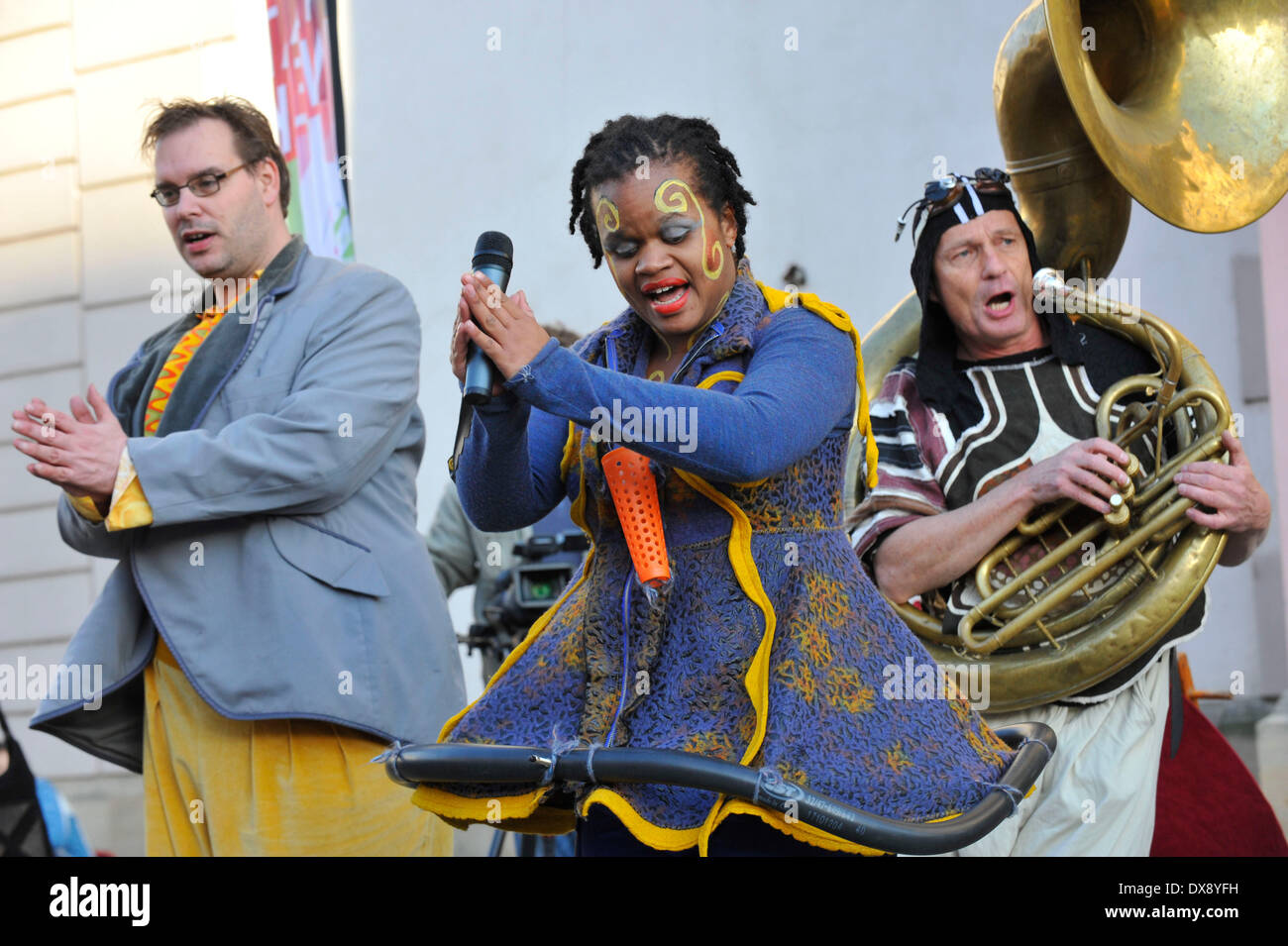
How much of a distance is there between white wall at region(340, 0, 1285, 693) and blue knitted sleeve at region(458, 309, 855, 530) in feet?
14.5

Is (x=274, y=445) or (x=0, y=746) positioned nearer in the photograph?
(x=274, y=445)

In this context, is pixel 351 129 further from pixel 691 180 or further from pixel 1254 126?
pixel 691 180

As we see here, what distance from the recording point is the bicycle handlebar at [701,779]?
1744 mm

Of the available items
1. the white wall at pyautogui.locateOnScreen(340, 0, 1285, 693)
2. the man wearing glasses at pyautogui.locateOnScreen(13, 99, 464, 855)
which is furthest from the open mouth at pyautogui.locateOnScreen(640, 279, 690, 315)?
the white wall at pyautogui.locateOnScreen(340, 0, 1285, 693)

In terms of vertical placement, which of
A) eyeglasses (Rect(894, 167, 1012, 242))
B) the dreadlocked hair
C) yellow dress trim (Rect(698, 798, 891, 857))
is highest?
eyeglasses (Rect(894, 167, 1012, 242))

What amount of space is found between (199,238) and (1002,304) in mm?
1669

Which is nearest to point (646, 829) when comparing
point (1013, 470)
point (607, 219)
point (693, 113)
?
point (607, 219)

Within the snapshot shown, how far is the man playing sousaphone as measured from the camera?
9.84ft

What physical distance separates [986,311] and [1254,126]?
82cm

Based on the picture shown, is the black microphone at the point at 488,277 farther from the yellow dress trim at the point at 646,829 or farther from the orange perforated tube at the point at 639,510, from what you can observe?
the yellow dress trim at the point at 646,829

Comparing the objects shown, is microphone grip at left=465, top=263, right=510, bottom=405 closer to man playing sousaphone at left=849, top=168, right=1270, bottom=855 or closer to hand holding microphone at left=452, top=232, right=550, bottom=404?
hand holding microphone at left=452, top=232, right=550, bottom=404

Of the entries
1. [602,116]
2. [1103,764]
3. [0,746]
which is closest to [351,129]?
[602,116]

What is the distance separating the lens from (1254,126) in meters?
3.46

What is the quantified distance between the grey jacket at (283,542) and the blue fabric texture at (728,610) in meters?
0.83
